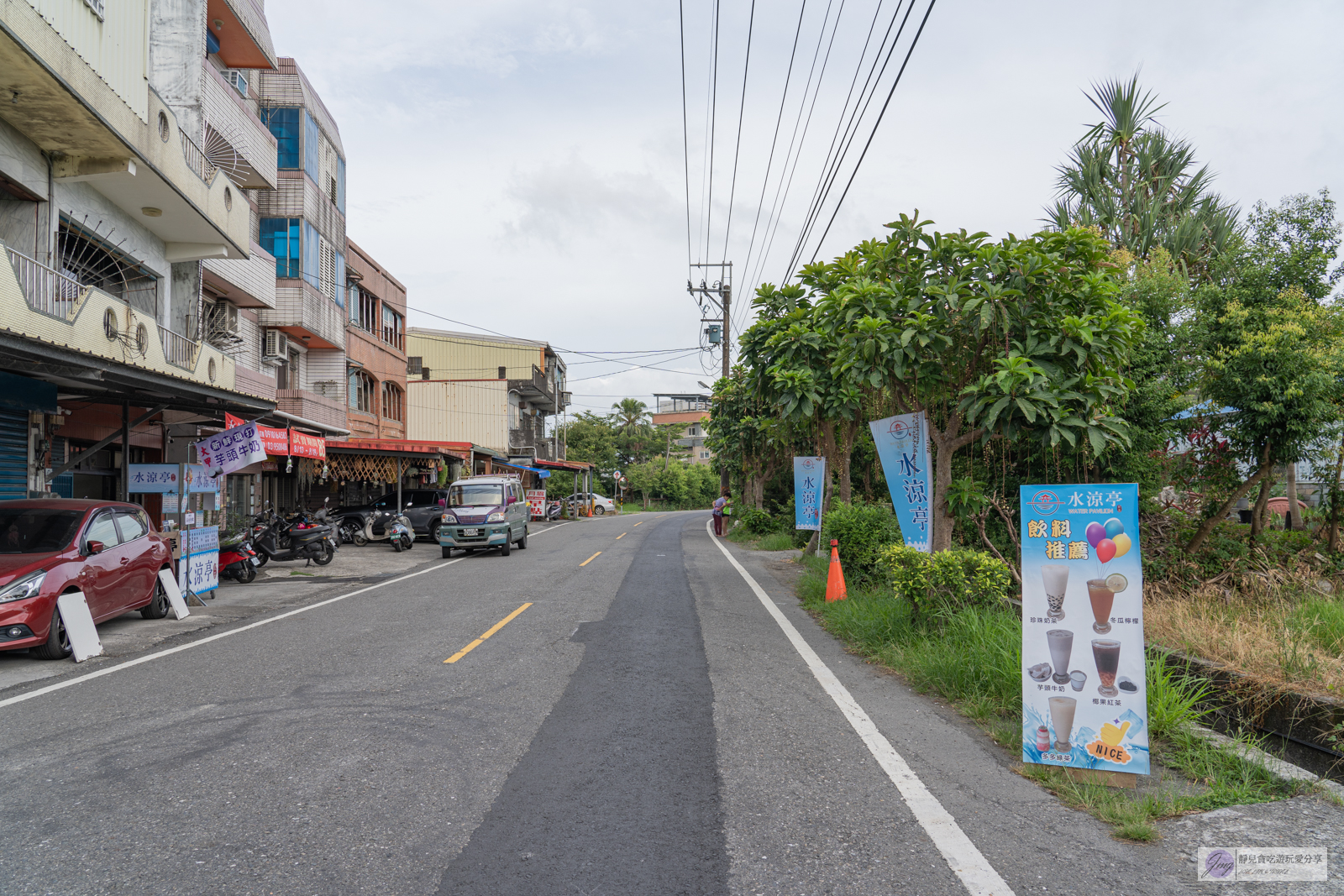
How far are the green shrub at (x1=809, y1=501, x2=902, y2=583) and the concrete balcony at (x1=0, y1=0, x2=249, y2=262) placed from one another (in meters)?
12.5

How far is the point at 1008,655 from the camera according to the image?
20.5 ft

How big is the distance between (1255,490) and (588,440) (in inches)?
2268

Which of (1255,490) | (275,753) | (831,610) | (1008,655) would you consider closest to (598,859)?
(275,753)

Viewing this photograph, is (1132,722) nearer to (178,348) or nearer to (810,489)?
(810,489)

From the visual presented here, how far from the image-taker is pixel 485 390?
46.7 meters

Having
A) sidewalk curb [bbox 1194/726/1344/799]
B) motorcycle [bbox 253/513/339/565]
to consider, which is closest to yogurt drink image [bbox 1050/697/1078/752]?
sidewalk curb [bbox 1194/726/1344/799]

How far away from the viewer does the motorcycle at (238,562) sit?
A: 584 inches

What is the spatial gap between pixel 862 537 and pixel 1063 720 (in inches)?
314

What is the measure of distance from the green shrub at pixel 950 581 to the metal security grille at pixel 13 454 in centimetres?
1307

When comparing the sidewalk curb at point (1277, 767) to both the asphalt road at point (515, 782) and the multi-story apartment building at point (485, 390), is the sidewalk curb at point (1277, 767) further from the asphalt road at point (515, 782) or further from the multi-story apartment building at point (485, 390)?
the multi-story apartment building at point (485, 390)

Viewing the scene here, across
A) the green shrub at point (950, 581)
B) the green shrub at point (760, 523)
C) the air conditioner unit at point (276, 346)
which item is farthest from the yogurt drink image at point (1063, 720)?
the air conditioner unit at point (276, 346)

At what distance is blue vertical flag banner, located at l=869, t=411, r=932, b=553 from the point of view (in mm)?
9039

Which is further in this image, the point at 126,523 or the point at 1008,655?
the point at 126,523

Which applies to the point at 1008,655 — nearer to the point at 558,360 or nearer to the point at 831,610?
the point at 831,610
